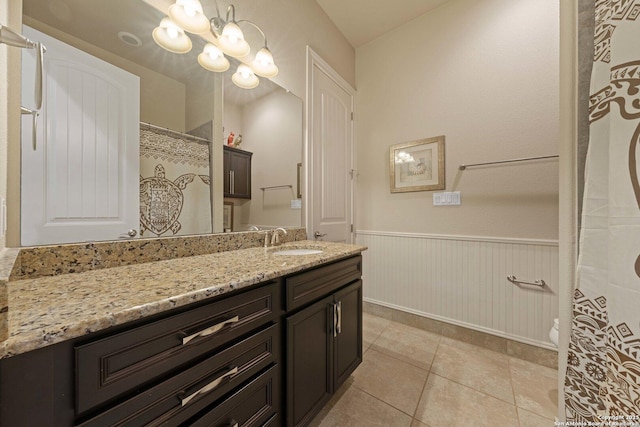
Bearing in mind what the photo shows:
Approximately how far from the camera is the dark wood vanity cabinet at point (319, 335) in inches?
36.6

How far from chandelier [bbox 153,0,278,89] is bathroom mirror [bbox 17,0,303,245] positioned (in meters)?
0.04

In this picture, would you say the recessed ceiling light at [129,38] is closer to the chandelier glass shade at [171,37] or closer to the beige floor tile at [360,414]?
the chandelier glass shade at [171,37]

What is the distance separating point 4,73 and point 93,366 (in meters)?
0.90

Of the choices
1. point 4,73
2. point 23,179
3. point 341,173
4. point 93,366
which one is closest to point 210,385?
point 93,366

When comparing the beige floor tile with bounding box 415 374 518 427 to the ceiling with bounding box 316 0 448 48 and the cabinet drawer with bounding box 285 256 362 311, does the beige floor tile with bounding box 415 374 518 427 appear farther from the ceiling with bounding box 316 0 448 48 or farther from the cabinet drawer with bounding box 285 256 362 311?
the ceiling with bounding box 316 0 448 48

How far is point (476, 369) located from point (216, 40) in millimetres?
2700

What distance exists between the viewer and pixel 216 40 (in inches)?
51.8

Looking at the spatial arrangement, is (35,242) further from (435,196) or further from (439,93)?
(439,93)

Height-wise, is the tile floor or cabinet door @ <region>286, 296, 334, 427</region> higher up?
cabinet door @ <region>286, 296, 334, 427</region>

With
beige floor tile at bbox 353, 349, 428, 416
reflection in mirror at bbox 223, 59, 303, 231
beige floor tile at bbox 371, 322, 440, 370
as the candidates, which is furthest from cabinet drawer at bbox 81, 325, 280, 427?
beige floor tile at bbox 371, 322, 440, 370

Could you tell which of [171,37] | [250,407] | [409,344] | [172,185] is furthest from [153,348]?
[409,344]

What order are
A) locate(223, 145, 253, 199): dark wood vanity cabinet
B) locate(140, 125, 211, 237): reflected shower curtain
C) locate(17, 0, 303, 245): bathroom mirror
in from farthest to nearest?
locate(223, 145, 253, 199): dark wood vanity cabinet → locate(140, 125, 211, 237): reflected shower curtain → locate(17, 0, 303, 245): bathroom mirror

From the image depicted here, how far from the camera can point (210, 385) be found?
0.65 metres

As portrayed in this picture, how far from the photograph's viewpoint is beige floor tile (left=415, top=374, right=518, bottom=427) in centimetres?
118
